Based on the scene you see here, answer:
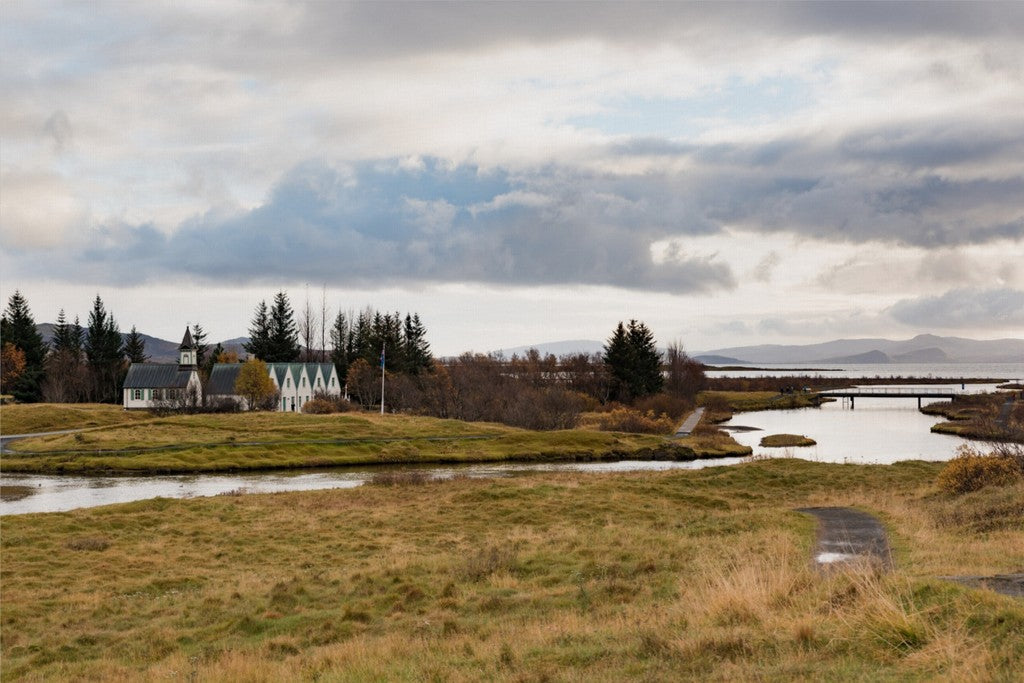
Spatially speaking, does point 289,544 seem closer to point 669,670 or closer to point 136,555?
point 136,555

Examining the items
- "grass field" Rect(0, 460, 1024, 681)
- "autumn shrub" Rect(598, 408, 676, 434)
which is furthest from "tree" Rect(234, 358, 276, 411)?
"grass field" Rect(0, 460, 1024, 681)

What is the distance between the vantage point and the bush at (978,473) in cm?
3075

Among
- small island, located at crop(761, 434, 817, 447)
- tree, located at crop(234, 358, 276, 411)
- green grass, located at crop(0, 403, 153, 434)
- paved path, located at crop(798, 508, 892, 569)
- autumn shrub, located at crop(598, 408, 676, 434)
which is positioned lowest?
small island, located at crop(761, 434, 817, 447)

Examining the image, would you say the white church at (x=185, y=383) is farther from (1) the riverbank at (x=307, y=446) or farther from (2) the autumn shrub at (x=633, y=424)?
(2) the autumn shrub at (x=633, y=424)

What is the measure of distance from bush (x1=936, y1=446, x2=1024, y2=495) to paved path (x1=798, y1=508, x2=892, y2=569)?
562cm

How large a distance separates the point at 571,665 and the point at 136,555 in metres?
20.6

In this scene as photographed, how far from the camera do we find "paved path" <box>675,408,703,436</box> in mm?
88613

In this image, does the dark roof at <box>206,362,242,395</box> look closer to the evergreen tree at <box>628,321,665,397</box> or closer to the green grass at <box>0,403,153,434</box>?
the green grass at <box>0,403,153,434</box>

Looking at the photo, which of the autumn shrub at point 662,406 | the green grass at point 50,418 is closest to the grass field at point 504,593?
the green grass at point 50,418

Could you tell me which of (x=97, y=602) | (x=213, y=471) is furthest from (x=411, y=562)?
(x=213, y=471)

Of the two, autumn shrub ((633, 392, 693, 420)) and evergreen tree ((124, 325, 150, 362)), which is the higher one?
evergreen tree ((124, 325, 150, 362))

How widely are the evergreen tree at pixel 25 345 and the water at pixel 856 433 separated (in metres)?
96.8

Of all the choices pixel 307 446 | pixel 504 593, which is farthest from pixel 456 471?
pixel 504 593

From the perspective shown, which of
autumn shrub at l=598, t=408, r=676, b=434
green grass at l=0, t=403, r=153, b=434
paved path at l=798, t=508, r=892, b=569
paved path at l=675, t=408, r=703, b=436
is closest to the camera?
paved path at l=798, t=508, r=892, b=569
